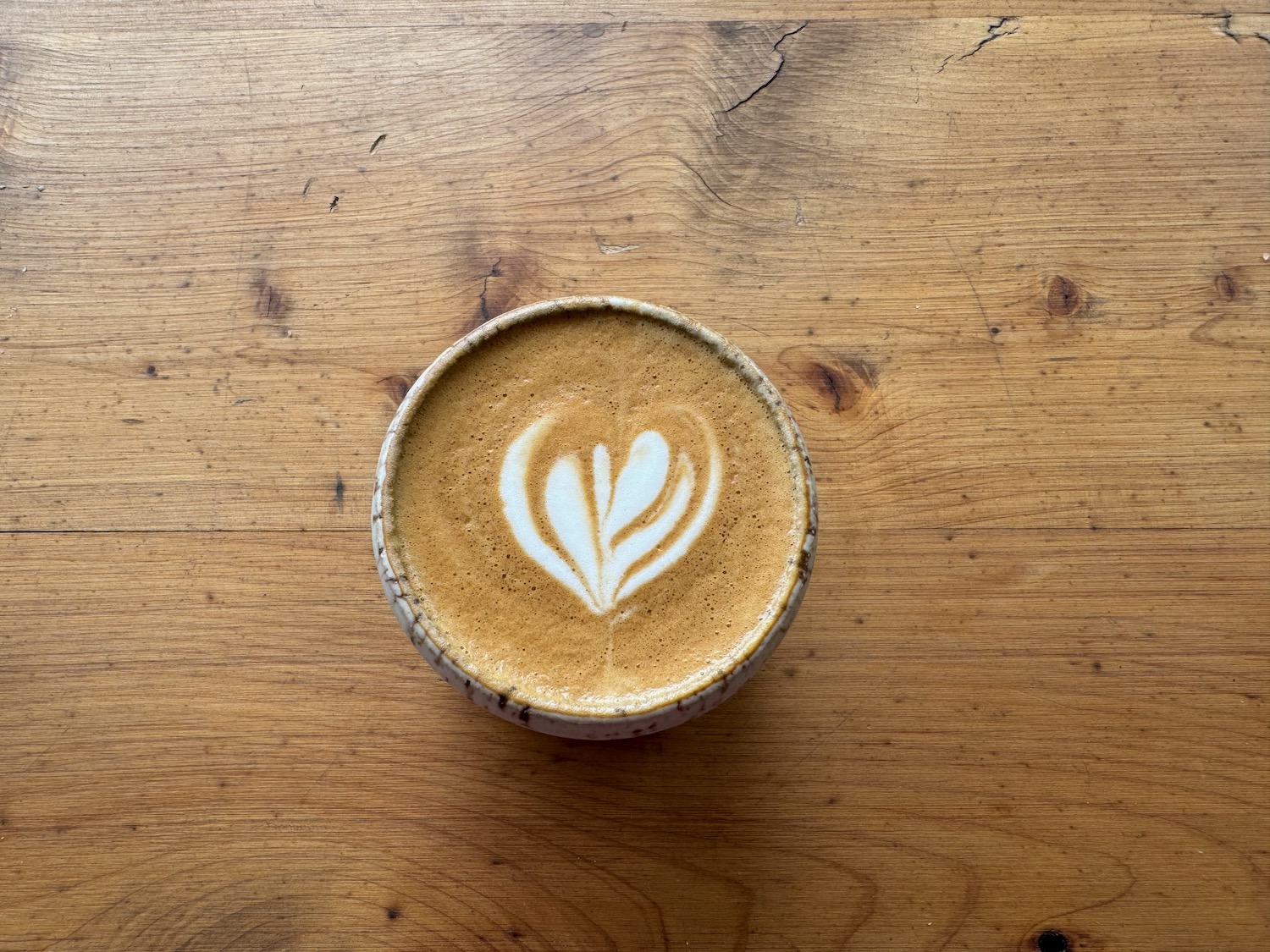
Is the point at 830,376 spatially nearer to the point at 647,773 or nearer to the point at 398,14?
the point at 647,773

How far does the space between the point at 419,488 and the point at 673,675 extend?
304mm

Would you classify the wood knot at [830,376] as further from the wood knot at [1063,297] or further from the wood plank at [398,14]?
the wood plank at [398,14]

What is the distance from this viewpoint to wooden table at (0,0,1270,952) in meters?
1.09

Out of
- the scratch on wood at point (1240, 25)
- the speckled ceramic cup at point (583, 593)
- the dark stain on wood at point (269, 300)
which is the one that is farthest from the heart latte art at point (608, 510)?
the scratch on wood at point (1240, 25)

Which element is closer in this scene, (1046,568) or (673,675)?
(673,675)

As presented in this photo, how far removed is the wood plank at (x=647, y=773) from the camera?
108cm

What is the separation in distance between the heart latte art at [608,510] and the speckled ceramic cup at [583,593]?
2cm

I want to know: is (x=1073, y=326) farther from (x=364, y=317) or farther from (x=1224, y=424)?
(x=364, y=317)

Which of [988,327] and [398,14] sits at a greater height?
[398,14]

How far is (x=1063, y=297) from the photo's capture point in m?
1.25

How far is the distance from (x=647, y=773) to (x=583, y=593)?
0.89 ft

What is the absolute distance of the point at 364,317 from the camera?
47.9 inches

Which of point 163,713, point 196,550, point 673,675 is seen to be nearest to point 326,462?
point 196,550

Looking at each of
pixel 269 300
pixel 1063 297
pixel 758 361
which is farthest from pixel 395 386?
pixel 1063 297
